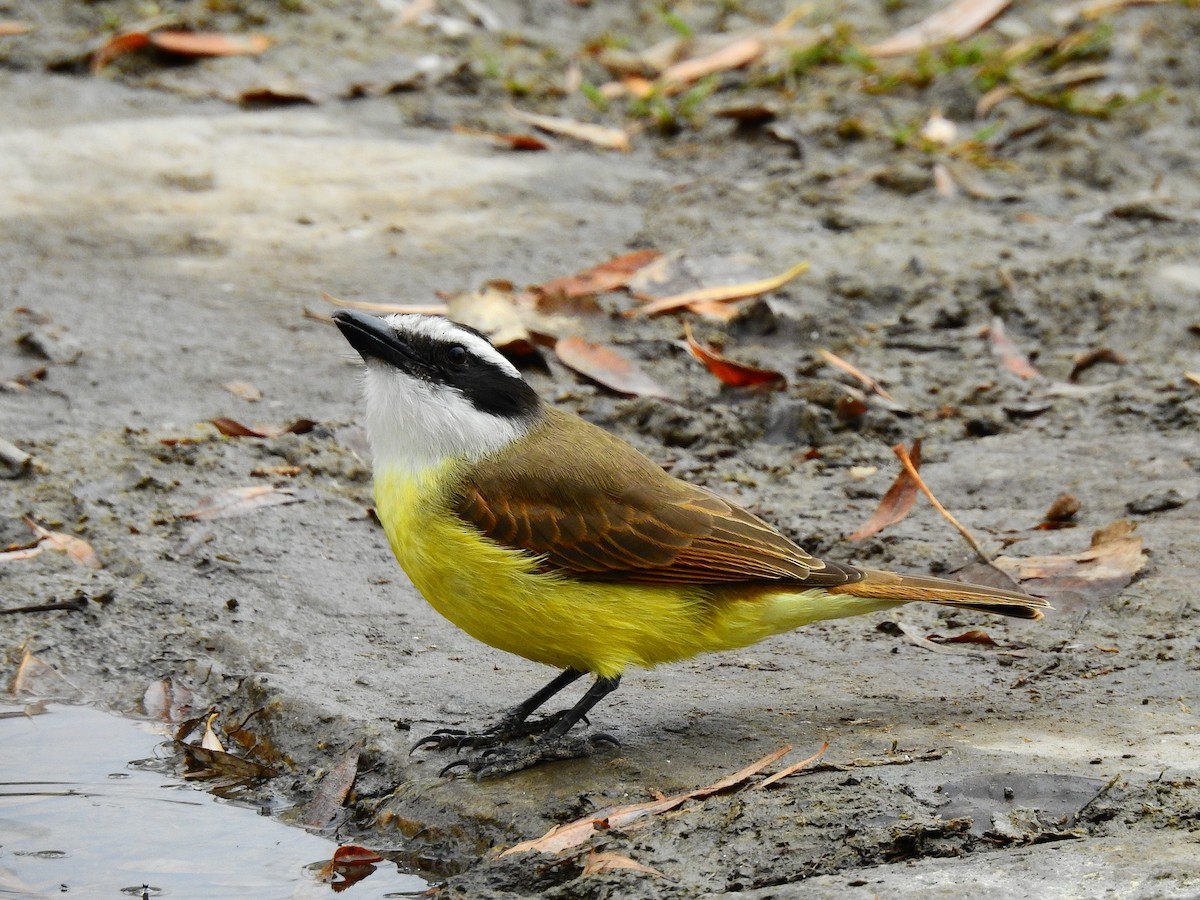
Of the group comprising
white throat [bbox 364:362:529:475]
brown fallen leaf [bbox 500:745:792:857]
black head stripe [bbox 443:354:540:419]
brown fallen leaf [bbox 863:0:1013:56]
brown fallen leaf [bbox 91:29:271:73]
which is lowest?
brown fallen leaf [bbox 500:745:792:857]

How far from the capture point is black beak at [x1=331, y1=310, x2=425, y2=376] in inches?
210

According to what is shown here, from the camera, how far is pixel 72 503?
257 inches

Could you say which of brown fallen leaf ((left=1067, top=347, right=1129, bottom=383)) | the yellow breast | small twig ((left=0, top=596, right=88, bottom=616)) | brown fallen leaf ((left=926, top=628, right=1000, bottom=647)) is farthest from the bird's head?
brown fallen leaf ((left=1067, top=347, right=1129, bottom=383))

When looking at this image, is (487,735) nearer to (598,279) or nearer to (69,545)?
(69,545)

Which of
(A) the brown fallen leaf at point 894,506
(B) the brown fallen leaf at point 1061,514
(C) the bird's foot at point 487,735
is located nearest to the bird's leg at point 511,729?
(C) the bird's foot at point 487,735

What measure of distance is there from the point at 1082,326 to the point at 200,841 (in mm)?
5679

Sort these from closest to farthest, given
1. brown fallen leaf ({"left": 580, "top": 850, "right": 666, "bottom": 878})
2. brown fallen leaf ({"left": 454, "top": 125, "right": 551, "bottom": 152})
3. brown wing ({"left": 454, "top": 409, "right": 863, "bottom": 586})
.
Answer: brown fallen leaf ({"left": 580, "top": 850, "right": 666, "bottom": 878}), brown wing ({"left": 454, "top": 409, "right": 863, "bottom": 586}), brown fallen leaf ({"left": 454, "top": 125, "right": 551, "bottom": 152})

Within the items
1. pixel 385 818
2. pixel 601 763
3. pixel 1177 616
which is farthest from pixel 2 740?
pixel 1177 616

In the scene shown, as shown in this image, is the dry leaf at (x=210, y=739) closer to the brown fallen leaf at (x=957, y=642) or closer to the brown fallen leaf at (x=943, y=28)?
the brown fallen leaf at (x=957, y=642)

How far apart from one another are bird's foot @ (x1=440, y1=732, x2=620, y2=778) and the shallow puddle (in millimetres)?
427

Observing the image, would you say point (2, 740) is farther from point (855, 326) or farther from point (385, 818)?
point (855, 326)

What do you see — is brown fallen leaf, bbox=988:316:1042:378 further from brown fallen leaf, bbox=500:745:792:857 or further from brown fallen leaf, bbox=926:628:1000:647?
brown fallen leaf, bbox=500:745:792:857

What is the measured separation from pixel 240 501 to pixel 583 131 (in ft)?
16.8

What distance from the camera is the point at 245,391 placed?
7.68 meters
